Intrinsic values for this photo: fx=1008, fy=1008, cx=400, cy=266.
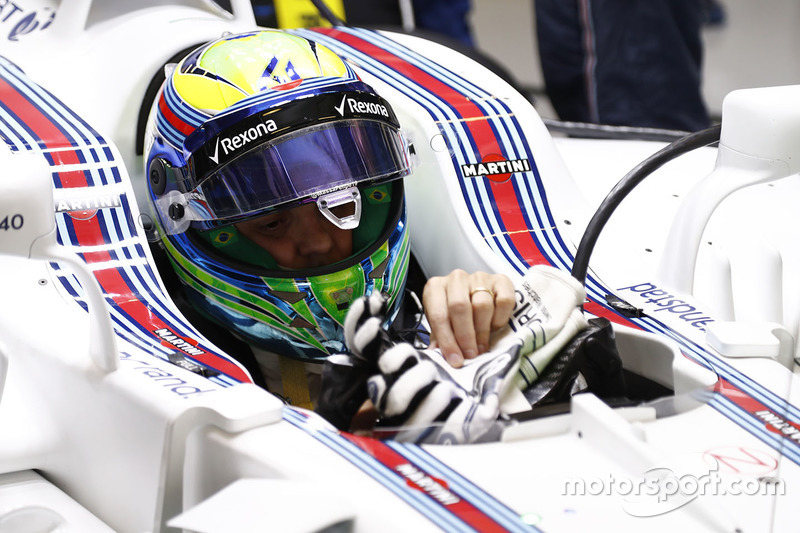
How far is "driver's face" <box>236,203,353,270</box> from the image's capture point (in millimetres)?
1381

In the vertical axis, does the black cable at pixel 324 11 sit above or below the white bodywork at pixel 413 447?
above

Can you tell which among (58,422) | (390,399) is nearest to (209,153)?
(58,422)

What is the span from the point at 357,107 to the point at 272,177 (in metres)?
0.16

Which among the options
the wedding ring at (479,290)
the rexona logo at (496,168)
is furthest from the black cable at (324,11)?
the wedding ring at (479,290)

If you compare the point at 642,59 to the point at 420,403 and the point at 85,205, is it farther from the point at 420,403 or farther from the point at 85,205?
the point at 420,403

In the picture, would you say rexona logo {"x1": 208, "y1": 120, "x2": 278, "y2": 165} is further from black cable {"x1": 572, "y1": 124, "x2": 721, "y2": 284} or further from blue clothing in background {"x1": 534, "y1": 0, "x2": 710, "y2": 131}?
blue clothing in background {"x1": 534, "y1": 0, "x2": 710, "y2": 131}

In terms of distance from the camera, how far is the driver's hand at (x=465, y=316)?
114 centimetres

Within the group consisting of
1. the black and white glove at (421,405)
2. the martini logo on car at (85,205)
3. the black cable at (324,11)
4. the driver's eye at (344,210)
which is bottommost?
the black and white glove at (421,405)

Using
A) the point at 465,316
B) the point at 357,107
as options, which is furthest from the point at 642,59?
the point at 465,316

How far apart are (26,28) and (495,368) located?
126 centimetres

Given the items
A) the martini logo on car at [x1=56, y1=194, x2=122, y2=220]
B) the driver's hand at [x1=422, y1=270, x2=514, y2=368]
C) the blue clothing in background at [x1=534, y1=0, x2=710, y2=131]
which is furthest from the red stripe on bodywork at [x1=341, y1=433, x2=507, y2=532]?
the blue clothing in background at [x1=534, y1=0, x2=710, y2=131]

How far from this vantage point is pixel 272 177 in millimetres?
1324

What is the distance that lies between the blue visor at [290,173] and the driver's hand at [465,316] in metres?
0.25

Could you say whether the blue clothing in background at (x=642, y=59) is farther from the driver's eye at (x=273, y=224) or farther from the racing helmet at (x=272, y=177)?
the driver's eye at (x=273, y=224)
